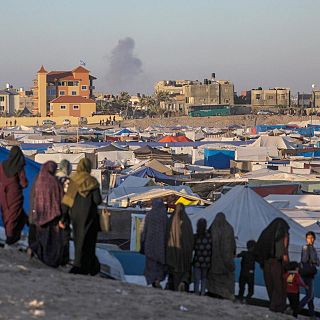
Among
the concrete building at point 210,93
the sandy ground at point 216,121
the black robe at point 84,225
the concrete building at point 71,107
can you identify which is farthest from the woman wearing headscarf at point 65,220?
the concrete building at point 210,93

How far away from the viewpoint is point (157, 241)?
9031mm

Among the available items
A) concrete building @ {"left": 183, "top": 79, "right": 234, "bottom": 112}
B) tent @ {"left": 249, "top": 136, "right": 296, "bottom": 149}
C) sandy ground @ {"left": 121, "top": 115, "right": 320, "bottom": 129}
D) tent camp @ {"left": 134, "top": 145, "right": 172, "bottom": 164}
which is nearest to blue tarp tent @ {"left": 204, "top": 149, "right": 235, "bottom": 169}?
tent camp @ {"left": 134, "top": 145, "right": 172, "bottom": 164}

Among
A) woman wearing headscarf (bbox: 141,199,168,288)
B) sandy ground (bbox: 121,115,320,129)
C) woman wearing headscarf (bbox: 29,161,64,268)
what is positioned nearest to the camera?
woman wearing headscarf (bbox: 29,161,64,268)

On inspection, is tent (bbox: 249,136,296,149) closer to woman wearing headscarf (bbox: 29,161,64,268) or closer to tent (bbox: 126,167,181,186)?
tent (bbox: 126,167,181,186)

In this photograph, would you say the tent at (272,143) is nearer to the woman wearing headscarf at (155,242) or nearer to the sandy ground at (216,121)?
the woman wearing headscarf at (155,242)

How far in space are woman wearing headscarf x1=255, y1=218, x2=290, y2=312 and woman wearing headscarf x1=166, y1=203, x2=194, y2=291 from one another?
731 mm

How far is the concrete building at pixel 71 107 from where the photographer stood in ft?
330

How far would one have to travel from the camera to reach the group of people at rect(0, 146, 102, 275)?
8.16 m

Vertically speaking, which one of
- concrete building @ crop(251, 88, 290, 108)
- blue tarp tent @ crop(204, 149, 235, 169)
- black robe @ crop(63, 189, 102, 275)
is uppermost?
concrete building @ crop(251, 88, 290, 108)

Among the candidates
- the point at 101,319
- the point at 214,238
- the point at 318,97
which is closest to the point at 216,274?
the point at 214,238

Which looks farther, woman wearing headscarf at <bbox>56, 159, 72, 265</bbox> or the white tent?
the white tent

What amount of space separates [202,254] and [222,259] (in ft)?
0.66

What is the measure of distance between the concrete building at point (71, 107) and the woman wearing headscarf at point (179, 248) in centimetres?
9157

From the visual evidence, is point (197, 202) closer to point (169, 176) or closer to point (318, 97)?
point (169, 176)
